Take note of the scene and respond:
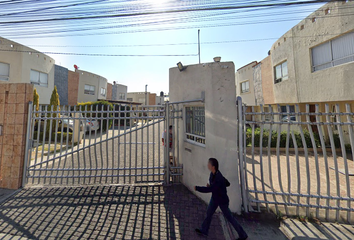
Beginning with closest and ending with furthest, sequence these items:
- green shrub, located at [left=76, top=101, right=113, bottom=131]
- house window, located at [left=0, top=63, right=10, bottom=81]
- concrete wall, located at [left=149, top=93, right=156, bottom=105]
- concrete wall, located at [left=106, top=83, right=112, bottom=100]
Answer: green shrub, located at [left=76, top=101, right=113, bottom=131]
house window, located at [left=0, top=63, right=10, bottom=81]
concrete wall, located at [left=106, top=83, right=112, bottom=100]
concrete wall, located at [left=149, top=93, right=156, bottom=105]

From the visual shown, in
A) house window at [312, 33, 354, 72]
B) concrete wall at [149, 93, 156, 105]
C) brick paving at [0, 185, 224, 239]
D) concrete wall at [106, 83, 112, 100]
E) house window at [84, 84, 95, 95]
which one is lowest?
brick paving at [0, 185, 224, 239]

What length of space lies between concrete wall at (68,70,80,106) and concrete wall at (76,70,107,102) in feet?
1.40

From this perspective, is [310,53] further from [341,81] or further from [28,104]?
[28,104]

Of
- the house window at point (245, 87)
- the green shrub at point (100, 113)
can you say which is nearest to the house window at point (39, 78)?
the green shrub at point (100, 113)

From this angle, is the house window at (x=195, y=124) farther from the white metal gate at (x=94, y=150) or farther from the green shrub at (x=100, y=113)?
the green shrub at (x=100, y=113)

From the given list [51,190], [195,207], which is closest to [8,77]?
[51,190]

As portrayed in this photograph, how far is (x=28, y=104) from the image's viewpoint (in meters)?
4.02

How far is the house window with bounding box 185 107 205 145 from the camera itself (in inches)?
142

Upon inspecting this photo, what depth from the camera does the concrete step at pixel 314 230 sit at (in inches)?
95.0

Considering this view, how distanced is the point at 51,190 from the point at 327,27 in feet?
40.0

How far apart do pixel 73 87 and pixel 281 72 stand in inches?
850

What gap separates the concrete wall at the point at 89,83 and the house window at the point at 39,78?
5.47m

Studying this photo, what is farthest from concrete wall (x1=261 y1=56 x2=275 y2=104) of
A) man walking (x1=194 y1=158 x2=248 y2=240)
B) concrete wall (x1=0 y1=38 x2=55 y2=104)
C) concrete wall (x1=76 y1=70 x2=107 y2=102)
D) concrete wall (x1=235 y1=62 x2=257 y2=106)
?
concrete wall (x1=76 y1=70 x2=107 y2=102)

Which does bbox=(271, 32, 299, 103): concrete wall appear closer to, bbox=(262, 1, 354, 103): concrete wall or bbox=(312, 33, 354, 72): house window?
bbox=(262, 1, 354, 103): concrete wall
